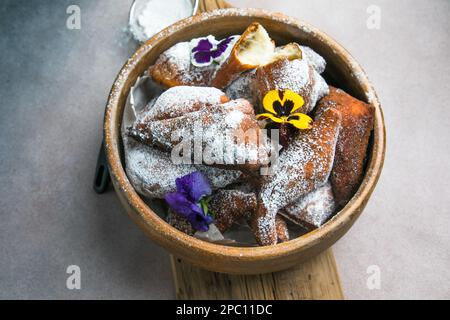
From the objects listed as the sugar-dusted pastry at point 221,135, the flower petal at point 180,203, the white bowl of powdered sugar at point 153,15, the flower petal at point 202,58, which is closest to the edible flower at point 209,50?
the flower petal at point 202,58

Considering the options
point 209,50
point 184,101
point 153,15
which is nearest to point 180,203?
point 184,101

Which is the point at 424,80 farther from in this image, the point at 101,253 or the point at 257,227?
the point at 101,253

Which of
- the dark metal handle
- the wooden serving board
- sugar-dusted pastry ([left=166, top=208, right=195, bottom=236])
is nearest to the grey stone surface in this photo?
the dark metal handle

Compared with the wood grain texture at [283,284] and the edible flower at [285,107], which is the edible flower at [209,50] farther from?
the wood grain texture at [283,284]

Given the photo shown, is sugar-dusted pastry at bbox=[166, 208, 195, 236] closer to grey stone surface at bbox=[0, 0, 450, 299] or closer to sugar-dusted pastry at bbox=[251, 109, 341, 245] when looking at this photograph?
sugar-dusted pastry at bbox=[251, 109, 341, 245]

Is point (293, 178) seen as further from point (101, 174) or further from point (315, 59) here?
point (101, 174)

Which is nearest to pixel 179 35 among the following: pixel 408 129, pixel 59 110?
pixel 59 110
